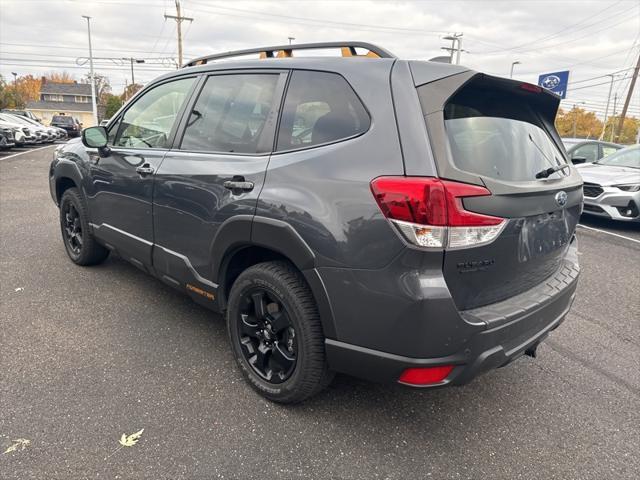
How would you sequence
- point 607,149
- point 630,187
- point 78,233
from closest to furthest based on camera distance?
point 78,233 < point 630,187 < point 607,149

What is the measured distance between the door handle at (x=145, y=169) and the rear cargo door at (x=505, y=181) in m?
2.01

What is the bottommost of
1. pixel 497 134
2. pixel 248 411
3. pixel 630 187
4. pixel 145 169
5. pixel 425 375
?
pixel 248 411

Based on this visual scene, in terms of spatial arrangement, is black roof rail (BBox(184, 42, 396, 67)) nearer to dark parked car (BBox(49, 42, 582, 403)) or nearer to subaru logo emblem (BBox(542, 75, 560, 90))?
dark parked car (BBox(49, 42, 582, 403))

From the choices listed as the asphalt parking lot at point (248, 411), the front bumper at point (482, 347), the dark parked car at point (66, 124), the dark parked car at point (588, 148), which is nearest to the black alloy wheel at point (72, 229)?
the asphalt parking lot at point (248, 411)

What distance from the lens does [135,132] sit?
3617mm

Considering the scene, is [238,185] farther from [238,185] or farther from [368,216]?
[368,216]

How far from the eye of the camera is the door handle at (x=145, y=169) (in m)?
3.18

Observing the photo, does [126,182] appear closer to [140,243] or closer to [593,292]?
[140,243]

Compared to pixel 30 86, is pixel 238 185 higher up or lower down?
lower down

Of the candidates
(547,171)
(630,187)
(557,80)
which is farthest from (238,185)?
(557,80)

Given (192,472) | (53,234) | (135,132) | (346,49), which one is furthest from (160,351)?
(53,234)

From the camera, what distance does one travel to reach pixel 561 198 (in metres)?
2.35

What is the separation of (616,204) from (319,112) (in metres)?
7.14

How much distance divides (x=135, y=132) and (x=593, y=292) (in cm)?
461
